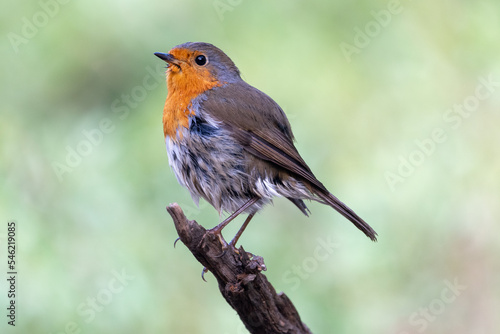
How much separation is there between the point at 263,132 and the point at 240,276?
87 cm

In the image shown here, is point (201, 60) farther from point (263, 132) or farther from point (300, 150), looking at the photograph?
point (300, 150)

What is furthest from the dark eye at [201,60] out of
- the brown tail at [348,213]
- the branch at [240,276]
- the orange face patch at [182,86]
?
the branch at [240,276]

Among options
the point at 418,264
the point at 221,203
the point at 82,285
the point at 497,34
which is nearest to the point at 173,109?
the point at 221,203

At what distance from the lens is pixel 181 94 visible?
159 inches

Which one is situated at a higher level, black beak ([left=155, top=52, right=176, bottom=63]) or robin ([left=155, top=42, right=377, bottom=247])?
black beak ([left=155, top=52, right=176, bottom=63])

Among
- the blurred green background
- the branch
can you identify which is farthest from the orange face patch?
the branch

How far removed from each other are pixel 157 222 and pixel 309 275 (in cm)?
103

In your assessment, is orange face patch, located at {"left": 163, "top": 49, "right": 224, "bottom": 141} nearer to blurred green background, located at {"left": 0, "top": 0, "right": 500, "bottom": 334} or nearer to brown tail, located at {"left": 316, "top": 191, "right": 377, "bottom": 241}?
blurred green background, located at {"left": 0, "top": 0, "right": 500, "bottom": 334}

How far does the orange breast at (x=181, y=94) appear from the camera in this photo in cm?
394

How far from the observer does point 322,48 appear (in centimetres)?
489

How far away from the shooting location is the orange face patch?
395 cm

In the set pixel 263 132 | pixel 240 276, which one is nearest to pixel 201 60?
pixel 263 132

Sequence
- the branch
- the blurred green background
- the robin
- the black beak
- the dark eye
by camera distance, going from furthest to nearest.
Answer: the blurred green background
the dark eye
the black beak
the robin
the branch

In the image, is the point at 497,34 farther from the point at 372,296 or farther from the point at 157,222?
the point at 157,222
